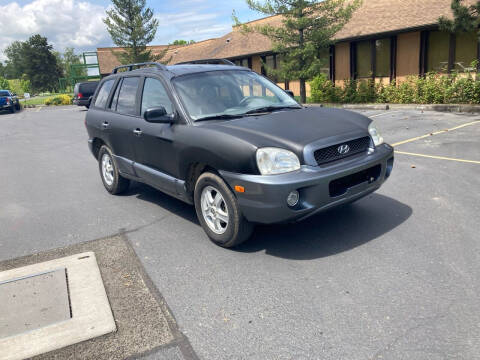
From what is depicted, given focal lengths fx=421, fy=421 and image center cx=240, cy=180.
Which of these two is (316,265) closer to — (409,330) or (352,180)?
(352,180)

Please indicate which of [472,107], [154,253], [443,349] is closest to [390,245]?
[443,349]

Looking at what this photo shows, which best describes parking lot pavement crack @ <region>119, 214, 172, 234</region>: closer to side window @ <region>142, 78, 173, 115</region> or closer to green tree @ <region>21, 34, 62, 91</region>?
side window @ <region>142, 78, 173, 115</region>

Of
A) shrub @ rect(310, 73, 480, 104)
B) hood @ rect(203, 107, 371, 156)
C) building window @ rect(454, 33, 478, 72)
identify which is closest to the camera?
hood @ rect(203, 107, 371, 156)

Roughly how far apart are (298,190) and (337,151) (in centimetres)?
66

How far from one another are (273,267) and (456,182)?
3.72 meters

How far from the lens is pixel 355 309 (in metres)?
3.11

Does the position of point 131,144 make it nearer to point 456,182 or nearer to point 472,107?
point 456,182

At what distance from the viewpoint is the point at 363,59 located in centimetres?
2152

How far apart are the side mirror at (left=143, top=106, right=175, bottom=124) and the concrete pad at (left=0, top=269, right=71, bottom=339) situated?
1.78 m

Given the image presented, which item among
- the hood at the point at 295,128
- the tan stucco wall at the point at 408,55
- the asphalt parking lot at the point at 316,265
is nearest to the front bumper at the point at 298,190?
the hood at the point at 295,128

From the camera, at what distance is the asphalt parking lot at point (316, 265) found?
9.20ft

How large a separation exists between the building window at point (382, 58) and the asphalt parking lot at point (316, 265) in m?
14.3

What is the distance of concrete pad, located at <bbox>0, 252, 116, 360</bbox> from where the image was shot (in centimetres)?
293

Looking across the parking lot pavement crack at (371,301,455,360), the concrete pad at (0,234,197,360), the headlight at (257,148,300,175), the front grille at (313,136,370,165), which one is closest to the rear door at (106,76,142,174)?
the concrete pad at (0,234,197,360)
